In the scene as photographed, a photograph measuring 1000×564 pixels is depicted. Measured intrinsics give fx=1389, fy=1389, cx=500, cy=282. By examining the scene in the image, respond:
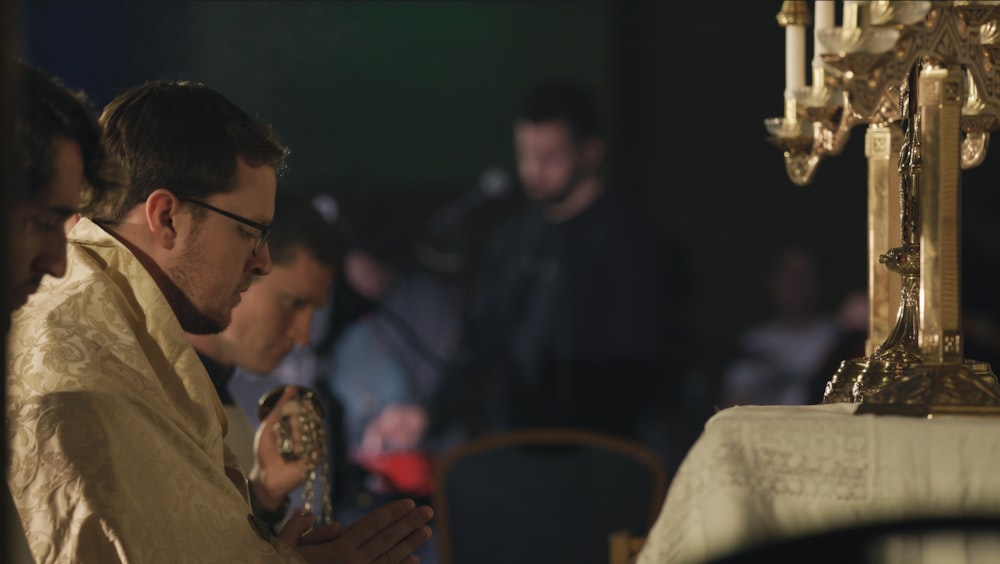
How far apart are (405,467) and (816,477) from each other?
4885 millimetres

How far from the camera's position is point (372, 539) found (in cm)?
213

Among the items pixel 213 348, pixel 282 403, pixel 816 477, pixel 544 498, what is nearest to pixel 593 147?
pixel 544 498

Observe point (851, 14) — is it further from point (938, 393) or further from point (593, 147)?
point (593, 147)

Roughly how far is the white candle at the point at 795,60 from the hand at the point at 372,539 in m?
0.96

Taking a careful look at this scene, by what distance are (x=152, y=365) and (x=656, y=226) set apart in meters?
4.81

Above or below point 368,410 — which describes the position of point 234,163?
above

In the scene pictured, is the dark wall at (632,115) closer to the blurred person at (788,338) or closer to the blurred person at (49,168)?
the blurred person at (788,338)

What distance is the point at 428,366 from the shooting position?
6.63m

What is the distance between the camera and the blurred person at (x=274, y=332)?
2.86 meters

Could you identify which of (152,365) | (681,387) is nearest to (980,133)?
(152,365)

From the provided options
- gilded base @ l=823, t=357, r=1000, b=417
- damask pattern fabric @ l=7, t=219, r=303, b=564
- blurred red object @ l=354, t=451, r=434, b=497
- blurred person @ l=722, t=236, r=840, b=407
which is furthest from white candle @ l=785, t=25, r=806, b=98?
blurred person @ l=722, t=236, r=840, b=407

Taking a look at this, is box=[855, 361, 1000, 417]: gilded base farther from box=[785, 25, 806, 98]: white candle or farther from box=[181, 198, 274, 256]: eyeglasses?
box=[181, 198, 274, 256]: eyeglasses

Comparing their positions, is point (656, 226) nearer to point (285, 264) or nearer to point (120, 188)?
point (285, 264)

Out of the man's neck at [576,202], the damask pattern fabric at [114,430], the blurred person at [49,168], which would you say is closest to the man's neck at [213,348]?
the damask pattern fabric at [114,430]
